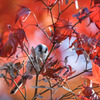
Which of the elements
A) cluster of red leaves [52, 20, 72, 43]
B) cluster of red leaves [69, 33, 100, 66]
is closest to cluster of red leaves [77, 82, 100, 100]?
cluster of red leaves [69, 33, 100, 66]

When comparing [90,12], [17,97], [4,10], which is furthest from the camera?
[17,97]

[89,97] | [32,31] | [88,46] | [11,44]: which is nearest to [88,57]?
[88,46]

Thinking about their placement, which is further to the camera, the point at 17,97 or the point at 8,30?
the point at 17,97

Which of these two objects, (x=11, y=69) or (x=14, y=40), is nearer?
(x=14, y=40)

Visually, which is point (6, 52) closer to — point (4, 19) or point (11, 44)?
point (11, 44)

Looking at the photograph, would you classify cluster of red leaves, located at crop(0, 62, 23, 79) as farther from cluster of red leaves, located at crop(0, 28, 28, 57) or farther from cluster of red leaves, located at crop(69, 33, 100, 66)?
cluster of red leaves, located at crop(69, 33, 100, 66)

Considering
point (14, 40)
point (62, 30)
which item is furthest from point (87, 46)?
point (14, 40)

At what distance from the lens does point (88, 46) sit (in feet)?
2.52

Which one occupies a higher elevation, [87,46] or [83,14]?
[83,14]

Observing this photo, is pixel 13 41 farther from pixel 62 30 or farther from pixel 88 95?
pixel 88 95

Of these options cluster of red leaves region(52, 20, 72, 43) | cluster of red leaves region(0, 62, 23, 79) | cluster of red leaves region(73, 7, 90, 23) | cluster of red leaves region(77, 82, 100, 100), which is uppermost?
cluster of red leaves region(73, 7, 90, 23)

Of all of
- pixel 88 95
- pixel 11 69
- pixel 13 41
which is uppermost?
pixel 13 41

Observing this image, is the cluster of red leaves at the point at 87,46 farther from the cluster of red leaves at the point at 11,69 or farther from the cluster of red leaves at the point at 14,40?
the cluster of red leaves at the point at 11,69

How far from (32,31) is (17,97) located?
70 centimetres
